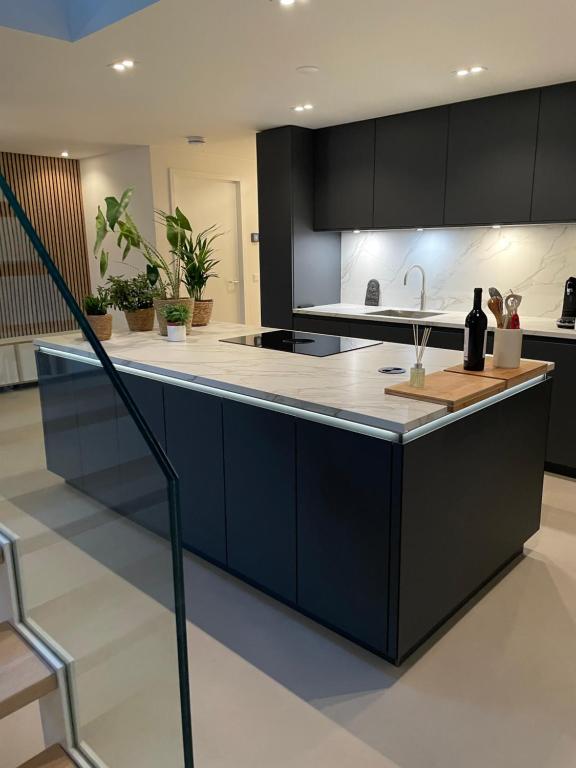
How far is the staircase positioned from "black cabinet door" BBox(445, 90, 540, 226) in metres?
3.86

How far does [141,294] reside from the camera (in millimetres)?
3627

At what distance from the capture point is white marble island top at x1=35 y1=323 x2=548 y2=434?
79.7 inches

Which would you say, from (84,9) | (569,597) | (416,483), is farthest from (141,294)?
(569,597)

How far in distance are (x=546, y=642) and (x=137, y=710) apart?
1637mm

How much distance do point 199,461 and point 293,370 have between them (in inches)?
23.6

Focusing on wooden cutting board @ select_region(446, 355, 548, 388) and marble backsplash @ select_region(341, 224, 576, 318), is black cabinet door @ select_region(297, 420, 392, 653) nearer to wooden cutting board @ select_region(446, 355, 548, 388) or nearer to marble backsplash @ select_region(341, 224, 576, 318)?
wooden cutting board @ select_region(446, 355, 548, 388)

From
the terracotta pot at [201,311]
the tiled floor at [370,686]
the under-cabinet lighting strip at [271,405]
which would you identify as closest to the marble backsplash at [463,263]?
the terracotta pot at [201,311]

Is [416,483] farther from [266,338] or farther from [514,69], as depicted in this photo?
[514,69]

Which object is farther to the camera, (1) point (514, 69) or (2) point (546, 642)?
(1) point (514, 69)

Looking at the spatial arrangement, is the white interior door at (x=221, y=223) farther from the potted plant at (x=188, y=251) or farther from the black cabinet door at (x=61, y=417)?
the black cabinet door at (x=61, y=417)

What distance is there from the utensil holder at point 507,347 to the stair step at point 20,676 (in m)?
2.02

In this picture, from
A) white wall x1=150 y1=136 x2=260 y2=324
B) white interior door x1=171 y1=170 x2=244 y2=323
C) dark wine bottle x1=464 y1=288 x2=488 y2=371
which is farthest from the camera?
white interior door x1=171 y1=170 x2=244 y2=323

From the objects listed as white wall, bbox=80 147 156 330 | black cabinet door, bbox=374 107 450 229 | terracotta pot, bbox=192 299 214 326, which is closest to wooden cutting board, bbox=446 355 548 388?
terracotta pot, bbox=192 299 214 326

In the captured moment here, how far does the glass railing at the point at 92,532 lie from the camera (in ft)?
4.06
